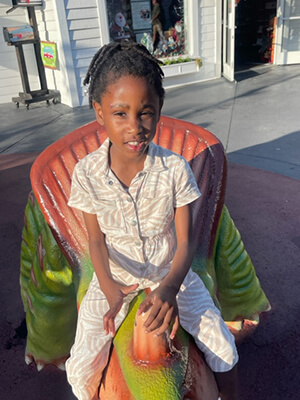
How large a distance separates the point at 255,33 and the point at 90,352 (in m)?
12.1

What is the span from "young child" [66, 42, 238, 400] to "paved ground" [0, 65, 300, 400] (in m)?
0.80

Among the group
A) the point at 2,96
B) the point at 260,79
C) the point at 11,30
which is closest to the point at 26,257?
the point at 11,30

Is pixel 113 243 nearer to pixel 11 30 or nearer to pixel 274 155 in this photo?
pixel 274 155

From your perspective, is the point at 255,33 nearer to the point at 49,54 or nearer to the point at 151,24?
the point at 151,24

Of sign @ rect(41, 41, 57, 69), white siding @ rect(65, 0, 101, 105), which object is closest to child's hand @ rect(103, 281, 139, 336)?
white siding @ rect(65, 0, 101, 105)

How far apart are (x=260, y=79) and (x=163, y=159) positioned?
8.12 meters

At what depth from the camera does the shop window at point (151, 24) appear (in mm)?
7883

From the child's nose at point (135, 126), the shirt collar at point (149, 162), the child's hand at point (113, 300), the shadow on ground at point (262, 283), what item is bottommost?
the shadow on ground at point (262, 283)

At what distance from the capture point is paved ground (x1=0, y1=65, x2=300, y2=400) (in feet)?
6.91

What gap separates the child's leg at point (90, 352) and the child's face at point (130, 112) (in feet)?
1.73

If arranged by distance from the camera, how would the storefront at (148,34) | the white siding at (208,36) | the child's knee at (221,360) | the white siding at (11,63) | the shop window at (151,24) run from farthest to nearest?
the white siding at (208,36), the shop window at (151,24), the white siding at (11,63), the storefront at (148,34), the child's knee at (221,360)

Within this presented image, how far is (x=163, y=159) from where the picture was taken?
4.69ft

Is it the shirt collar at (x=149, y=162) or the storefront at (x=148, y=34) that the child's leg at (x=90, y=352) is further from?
the storefront at (x=148, y=34)

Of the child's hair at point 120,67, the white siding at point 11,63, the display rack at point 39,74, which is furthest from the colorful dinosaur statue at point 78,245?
the white siding at point 11,63
